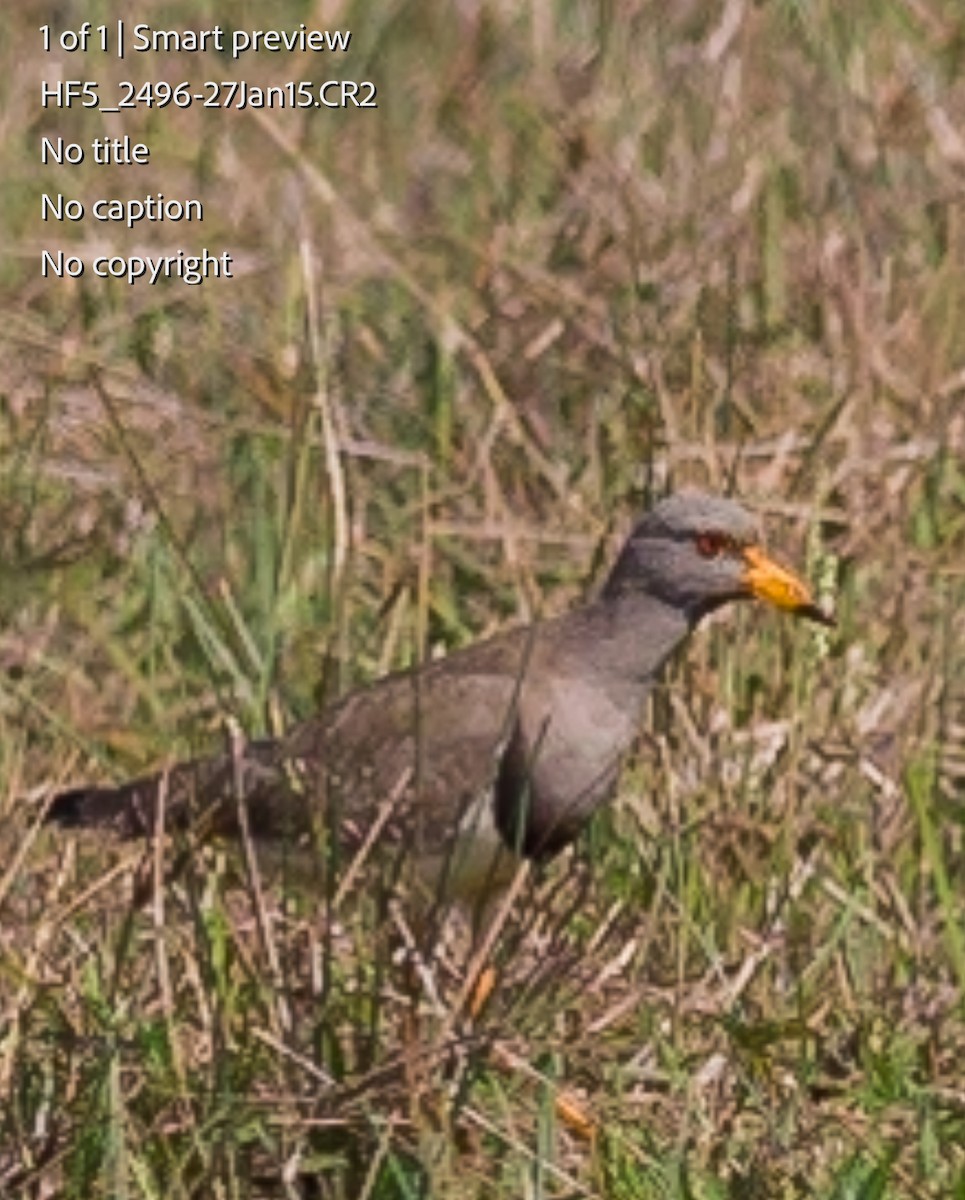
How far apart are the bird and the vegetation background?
0.08 meters

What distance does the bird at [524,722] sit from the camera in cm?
583

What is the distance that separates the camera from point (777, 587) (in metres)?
6.11

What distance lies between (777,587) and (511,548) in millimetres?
861

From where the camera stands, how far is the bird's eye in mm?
6160

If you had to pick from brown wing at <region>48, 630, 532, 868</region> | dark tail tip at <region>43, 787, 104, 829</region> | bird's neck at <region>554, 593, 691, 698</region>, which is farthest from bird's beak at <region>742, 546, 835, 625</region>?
dark tail tip at <region>43, 787, 104, 829</region>

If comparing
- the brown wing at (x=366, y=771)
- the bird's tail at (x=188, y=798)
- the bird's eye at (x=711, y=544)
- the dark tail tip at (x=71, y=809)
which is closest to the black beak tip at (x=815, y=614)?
the bird's eye at (x=711, y=544)

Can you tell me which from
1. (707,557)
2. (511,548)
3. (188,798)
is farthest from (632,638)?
(188,798)

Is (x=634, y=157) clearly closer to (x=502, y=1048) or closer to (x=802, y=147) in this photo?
(x=802, y=147)

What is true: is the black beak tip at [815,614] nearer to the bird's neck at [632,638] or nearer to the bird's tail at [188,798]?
the bird's neck at [632,638]

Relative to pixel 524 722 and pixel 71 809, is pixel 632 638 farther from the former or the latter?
pixel 71 809

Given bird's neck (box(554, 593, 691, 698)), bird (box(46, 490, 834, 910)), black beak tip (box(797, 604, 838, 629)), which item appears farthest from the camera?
bird's neck (box(554, 593, 691, 698))

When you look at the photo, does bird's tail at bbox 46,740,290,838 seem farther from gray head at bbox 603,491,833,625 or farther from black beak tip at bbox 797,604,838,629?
black beak tip at bbox 797,604,838,629

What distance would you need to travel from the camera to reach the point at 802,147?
315 inches

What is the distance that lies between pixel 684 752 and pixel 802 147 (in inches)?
76.9
